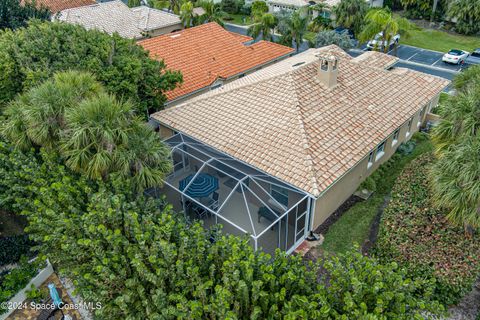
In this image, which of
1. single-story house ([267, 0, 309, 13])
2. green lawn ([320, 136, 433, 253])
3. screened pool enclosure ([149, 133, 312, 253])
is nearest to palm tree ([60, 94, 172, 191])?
screened pool enclosure ([149, 133, 312, 253])

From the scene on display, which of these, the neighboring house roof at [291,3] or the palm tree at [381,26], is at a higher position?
the palm tree at [381,26]

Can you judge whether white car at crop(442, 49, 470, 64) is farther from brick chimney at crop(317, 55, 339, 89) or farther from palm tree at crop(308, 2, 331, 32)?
brick chimney at crop(317, 55, 339, 89)

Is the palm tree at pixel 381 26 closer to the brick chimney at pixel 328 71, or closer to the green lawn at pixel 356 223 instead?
the brick chimney at pixel 328 71

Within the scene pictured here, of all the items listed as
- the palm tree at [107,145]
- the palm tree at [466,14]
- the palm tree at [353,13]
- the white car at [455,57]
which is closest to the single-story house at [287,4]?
the palm tree at [353,13]

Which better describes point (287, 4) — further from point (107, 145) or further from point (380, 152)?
point (107, 145)

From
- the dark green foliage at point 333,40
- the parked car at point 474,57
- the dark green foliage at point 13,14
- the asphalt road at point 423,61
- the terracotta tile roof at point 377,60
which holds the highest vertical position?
the dark green foliage at point 13,14

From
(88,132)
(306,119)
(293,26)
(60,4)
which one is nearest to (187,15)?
(293,26)

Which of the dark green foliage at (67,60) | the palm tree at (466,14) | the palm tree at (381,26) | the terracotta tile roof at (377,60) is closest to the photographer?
the dark green foliage at (67,60)
